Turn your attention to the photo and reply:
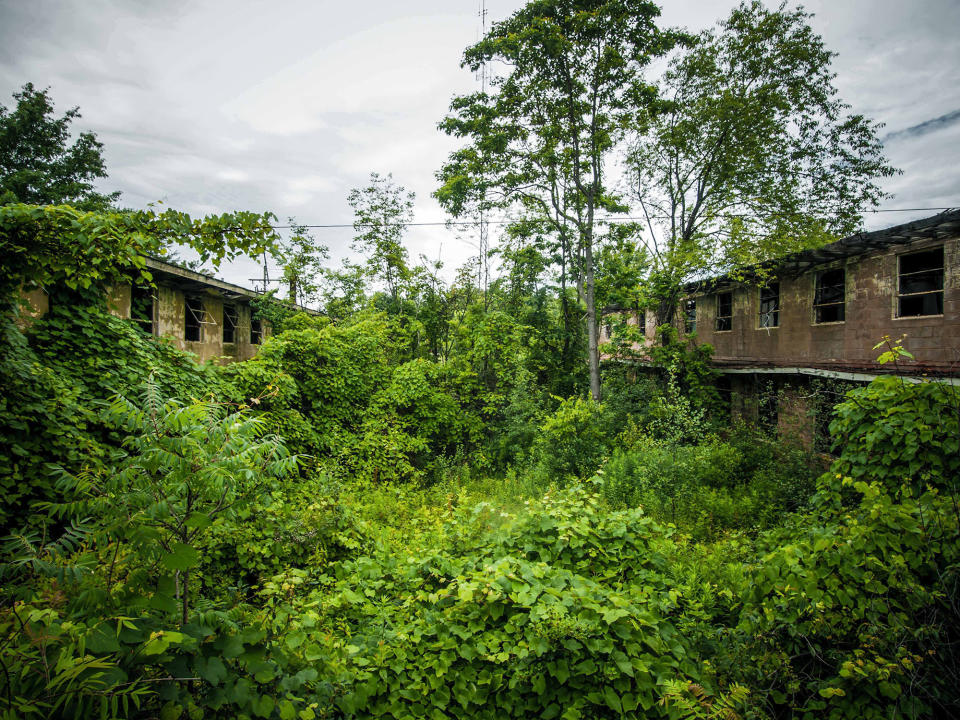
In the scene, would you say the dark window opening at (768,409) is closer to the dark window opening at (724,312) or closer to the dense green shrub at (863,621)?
the dark window opening at (724,312)

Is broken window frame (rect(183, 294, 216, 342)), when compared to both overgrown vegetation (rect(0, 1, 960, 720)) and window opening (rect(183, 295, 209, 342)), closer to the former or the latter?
window opening (rect(183, 295, 209, 342))

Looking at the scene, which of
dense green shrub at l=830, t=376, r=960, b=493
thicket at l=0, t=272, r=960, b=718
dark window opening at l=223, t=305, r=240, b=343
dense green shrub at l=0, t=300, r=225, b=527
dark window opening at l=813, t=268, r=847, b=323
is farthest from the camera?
dark window opening at l=223, t=305, r=240, b=343

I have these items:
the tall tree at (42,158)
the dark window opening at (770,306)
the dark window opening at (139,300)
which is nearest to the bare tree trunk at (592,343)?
the dark window opening at (770,306)

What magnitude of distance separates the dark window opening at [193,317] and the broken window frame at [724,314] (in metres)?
19.9

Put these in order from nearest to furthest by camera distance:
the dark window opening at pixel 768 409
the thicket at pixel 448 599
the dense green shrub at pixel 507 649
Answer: the thicket at pixel 448 599 < the dense green shrub at pixel 507 649 < the dark window opening at pixel 768 409

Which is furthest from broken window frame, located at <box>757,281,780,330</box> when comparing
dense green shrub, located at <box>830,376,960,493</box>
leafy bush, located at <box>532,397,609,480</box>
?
dense green shrub, located at <box>830,376,960,493</box>

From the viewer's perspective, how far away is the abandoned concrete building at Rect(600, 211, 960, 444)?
802 cm

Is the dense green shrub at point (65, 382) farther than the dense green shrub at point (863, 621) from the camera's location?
Yes

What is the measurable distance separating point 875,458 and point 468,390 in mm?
10928

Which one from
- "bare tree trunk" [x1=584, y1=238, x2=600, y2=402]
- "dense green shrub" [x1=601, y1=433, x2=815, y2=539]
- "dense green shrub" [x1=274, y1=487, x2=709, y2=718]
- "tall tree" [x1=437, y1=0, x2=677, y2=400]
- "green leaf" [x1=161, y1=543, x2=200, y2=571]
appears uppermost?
"tall tree" [x1=437, y1=0, x2=677, y2=400]

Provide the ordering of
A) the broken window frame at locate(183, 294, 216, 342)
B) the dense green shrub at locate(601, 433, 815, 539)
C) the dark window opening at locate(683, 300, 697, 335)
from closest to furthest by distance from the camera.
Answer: the dense green shrub at locate(601, 433, 815, 539) < the broken window frame at locate(183, 294, 216, 342) < the dark window opening at locate(683, 300, 697, 335)

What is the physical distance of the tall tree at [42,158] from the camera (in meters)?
19.5

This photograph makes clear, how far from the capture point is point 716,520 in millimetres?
6656

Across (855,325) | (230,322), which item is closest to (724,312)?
(855,325)
